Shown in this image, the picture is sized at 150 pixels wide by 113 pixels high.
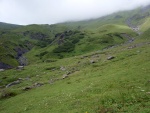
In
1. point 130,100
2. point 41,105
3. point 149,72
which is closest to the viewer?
point 130,100

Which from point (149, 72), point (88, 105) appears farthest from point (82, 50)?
point (88, 105)

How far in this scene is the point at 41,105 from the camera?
31.1 m

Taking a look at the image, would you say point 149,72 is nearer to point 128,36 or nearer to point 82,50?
point 82,50

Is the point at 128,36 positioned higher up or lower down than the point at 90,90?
lower down

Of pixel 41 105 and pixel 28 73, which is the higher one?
pixel 41 105

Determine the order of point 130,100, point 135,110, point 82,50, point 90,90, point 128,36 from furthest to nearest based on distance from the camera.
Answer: point 128,36, point 82,50, point 90,90, point 130,100, point 135,110

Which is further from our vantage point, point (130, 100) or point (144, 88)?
point (144, 88)

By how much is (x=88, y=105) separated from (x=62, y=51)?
137504mm

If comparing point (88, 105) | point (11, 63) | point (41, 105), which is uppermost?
point (88, 105)

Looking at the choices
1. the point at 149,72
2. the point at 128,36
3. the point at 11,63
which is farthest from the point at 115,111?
the point at 128,36

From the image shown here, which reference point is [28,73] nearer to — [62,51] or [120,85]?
[120,85]

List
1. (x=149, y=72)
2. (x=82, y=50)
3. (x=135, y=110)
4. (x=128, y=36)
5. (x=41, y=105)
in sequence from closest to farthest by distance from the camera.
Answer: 1. (x=135, y=110)
2. (x=41, y=105)
3. (x=149, y=72)
4. (x=82, y=50)
5. (x=128, y=36)

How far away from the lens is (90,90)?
33.2m

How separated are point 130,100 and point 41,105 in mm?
14296
